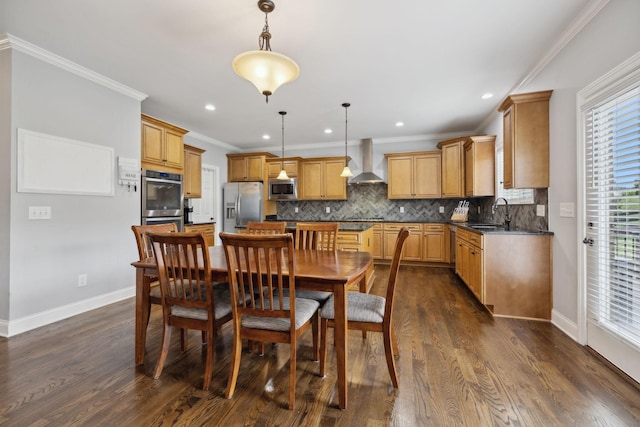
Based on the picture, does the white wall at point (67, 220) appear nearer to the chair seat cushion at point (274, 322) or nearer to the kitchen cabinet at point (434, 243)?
the chair seat cushion at point (274, 322)

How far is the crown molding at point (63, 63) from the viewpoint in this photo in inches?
A: 98.3

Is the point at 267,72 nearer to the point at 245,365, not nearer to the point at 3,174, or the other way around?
the point at 245,365

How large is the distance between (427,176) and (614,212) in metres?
3.66

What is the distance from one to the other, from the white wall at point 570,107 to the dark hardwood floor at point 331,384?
458 mm

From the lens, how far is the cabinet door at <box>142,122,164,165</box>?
12.6 ft

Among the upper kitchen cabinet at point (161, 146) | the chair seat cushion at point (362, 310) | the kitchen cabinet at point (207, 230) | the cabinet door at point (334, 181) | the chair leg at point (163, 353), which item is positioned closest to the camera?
the chair seat cushion at point (362, 310)

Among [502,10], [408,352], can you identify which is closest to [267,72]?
[502,10]

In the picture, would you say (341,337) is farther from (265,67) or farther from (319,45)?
(319,45)

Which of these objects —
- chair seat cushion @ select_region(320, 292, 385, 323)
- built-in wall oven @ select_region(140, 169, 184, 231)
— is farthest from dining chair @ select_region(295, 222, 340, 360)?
built-in wall oven @ select_region(140, 169, 184, 231)

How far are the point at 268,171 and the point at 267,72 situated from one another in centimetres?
463

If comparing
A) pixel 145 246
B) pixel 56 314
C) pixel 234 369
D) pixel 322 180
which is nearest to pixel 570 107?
pixel 234 369

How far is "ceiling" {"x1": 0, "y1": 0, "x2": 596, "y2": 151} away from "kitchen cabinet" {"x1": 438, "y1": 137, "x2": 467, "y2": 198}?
3.27 feet

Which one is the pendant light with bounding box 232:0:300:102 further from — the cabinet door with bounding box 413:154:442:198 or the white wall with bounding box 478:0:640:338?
the cabinet door with bounding box 413:154:442:198

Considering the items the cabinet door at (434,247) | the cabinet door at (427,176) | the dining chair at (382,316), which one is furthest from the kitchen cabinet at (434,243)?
the dining chair at (382,316)
